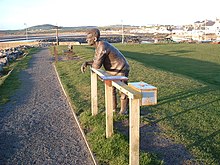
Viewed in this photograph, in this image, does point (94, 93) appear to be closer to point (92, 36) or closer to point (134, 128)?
point (92, 36)

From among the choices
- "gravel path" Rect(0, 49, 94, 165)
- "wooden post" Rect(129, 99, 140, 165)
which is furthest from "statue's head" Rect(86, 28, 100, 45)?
"wooden post" Rect(129, 99, 140, 165)

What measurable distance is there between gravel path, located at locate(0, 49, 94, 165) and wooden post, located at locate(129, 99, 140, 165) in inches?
39.9

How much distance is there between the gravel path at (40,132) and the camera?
5.52 metres

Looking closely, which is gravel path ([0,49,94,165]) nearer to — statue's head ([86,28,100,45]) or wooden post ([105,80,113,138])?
wooden post ([105,80,113,138])

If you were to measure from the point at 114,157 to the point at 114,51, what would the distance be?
255 centimetres

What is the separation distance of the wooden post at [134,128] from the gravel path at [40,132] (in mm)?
1014

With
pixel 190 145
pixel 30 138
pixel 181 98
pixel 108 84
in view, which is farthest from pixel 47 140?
pixel 181 98

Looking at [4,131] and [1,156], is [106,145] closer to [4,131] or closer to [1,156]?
[1,156]

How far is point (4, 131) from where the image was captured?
7.06m

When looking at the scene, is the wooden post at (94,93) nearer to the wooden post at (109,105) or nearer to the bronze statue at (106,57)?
the bronze statue at (106,57)

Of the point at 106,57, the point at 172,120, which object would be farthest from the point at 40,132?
the point at 172,120

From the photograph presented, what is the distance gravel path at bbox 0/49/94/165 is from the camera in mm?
5523

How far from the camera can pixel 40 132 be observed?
6875 millimetres

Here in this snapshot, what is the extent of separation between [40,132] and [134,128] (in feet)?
10.5
